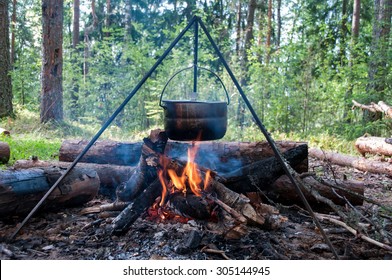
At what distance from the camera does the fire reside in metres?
3.13

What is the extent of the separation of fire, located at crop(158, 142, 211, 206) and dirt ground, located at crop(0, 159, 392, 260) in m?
0.28

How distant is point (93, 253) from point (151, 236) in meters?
0.46

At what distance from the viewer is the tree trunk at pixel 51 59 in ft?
27.7

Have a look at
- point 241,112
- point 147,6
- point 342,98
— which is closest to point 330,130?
point 342,98

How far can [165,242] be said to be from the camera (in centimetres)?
273

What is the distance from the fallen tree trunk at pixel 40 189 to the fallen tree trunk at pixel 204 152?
0.76 m

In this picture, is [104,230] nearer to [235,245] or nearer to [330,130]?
[235,245]

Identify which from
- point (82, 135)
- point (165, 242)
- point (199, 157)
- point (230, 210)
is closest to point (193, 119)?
point (230, 210)

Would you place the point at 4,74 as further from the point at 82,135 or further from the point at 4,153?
the point at 4,153

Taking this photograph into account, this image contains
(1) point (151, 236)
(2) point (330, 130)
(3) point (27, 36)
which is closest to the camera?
(1) point (151, 236)

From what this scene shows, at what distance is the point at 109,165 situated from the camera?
4.27 metres

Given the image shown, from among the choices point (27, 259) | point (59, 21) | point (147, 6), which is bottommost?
point (27, 259)

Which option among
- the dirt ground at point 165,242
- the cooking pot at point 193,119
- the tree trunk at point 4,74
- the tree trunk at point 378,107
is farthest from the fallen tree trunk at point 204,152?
the tree trunk at point 4,74

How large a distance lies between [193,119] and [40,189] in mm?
1510
